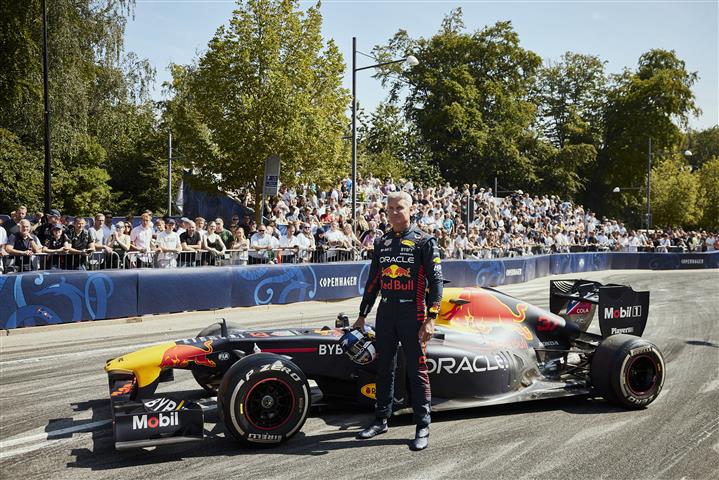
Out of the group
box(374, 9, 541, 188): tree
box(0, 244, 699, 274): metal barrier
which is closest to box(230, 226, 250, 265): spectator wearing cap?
box(0, 244, 699, 274): metal barrier

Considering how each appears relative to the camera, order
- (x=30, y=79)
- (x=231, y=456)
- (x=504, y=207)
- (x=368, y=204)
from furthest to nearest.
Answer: (x=504, y=207) < (x=368, y=204) < (x=30, y=79) < (x=231, y=456)

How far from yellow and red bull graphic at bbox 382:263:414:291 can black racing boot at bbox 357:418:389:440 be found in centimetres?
115

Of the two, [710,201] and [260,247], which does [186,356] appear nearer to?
[260,247]

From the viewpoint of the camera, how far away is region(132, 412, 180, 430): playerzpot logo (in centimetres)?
500

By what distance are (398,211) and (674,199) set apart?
186ft

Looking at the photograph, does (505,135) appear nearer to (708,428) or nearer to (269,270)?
(269,270)

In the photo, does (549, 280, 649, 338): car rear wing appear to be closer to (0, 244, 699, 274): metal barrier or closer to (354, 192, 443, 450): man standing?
(354, 192, 443, 450): man standing

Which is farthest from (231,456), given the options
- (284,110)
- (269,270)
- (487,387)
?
(284,110)

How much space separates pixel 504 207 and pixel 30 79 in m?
22.0

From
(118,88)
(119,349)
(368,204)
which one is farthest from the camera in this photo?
(118,88)

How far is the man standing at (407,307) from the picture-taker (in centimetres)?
553

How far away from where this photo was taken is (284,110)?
25.3m

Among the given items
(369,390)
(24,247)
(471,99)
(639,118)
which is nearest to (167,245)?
(24,247)

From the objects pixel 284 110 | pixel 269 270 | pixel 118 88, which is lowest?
pixel 269 270
